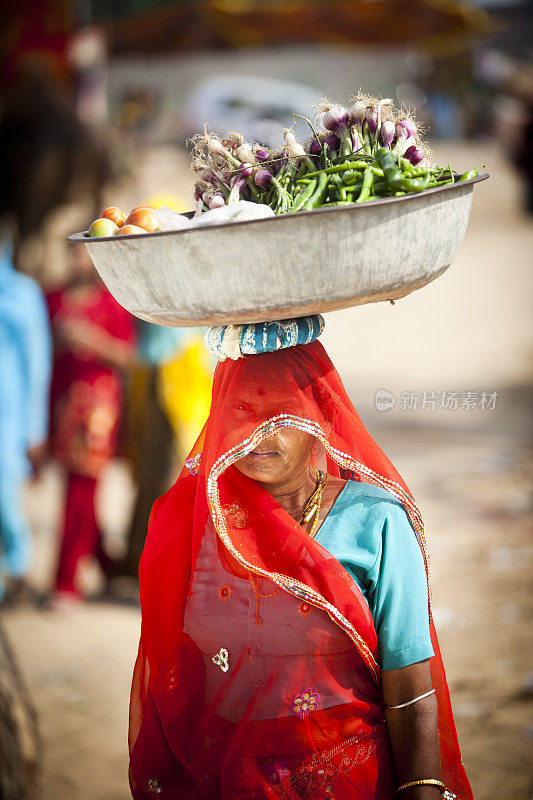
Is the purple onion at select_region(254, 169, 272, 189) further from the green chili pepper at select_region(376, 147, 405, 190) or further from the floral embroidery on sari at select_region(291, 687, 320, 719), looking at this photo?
the floral embroidery on sari at select_region(291, 687, 320, 719)

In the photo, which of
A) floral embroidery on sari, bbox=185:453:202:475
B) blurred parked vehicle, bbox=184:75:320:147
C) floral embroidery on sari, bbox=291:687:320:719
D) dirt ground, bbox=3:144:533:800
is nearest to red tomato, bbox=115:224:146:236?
floral embroidery on sari, bbox=185:453:202:475

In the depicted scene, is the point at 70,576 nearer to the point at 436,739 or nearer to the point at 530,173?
the point at 436,739

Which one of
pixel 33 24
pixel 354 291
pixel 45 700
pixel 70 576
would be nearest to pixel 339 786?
pixel 354 291

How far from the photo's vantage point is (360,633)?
1.62 metres

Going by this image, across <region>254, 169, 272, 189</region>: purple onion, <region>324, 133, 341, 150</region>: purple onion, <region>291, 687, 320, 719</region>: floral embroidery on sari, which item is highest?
<region>324, 133, 341, 150</region>: purple onion

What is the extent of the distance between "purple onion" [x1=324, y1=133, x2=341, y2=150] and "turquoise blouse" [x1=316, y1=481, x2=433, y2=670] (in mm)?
720

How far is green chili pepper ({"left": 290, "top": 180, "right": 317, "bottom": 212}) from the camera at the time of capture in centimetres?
150

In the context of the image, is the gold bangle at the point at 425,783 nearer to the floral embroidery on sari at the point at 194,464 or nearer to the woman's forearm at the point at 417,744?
the woman's forearm at the point at 417,744

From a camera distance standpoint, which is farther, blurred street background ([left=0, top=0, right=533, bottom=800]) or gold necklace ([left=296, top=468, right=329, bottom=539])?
blurred street background ([left=0, top=0, right=533, bottom=800])

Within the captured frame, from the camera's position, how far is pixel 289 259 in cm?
139

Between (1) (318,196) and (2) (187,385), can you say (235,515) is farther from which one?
(2) (187,385)

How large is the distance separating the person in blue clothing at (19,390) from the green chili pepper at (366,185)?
3497 millimetres

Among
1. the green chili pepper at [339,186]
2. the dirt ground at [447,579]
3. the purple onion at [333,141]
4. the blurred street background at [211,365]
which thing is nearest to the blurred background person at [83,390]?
the blurred street background at [211,365]

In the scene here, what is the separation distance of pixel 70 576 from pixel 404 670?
3.74 m
